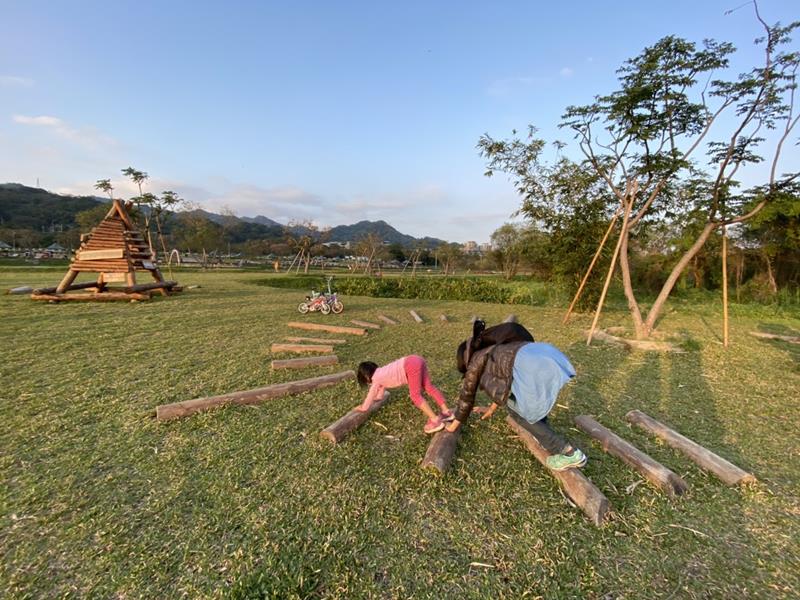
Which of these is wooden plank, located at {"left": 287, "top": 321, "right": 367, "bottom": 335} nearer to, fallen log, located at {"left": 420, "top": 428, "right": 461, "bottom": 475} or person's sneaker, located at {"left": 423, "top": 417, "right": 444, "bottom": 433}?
person's sneaker, located at {"left": 423, "top": 417, "right": 444, "bottom": 433}

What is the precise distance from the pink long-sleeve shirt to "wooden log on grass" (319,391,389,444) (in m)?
0.23

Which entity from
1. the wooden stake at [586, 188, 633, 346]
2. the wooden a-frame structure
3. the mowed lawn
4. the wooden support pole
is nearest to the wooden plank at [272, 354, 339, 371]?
the mowed lawn

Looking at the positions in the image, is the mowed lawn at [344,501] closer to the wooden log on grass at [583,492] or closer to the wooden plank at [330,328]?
the wooden log on grass at [583,492]

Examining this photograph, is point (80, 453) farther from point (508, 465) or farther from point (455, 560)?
point (508, 465)

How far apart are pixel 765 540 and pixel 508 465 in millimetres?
1603

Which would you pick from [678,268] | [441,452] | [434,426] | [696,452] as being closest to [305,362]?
[434,426]

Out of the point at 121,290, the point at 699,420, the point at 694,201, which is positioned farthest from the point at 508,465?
the point at 121,290

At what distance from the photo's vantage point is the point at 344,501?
8.21ft

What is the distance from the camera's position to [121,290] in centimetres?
1043

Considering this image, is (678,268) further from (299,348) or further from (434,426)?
(299,348)

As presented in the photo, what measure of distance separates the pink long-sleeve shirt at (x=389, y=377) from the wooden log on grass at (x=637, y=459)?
75.7 inches

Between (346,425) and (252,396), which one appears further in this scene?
(252,396)

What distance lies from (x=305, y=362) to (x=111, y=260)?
8766mm

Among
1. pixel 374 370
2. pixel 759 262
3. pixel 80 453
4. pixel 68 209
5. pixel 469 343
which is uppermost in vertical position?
pixel 68 209
